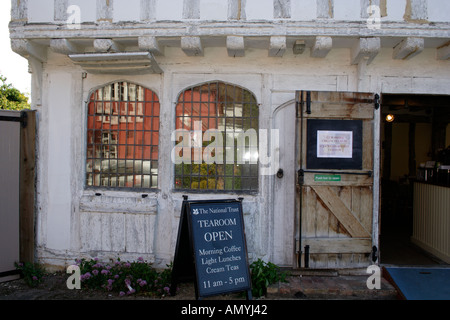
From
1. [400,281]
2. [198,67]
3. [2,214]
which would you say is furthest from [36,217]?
[400,281]

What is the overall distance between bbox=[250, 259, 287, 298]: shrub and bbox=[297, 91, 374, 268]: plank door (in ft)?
1.79

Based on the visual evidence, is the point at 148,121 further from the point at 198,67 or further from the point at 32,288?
the point at 32,288

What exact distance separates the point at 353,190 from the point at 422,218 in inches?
106

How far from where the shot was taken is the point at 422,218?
6.74m

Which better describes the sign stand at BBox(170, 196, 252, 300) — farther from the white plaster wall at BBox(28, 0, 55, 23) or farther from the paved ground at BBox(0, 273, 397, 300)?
the white plaster wall at BBox(28, 0, 55, 23)

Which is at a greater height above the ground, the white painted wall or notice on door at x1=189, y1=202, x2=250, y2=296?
the white painted wall

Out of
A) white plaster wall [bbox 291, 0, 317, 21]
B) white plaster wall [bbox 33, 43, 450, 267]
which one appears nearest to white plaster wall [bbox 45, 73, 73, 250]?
white plaster wall [bbox 33, 43, 450, 267]

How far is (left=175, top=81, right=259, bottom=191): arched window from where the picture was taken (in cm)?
555

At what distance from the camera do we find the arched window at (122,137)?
5.68 meters

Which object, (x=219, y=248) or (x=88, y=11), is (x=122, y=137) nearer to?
(x=88, y=11)

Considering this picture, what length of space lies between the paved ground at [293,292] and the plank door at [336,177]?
0.28m

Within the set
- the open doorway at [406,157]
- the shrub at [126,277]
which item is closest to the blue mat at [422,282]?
the open doorway at [406,157]

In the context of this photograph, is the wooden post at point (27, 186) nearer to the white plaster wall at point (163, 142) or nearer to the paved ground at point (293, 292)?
the white plaster wall at point (163, 142)

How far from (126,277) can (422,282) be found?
4.44 meters
